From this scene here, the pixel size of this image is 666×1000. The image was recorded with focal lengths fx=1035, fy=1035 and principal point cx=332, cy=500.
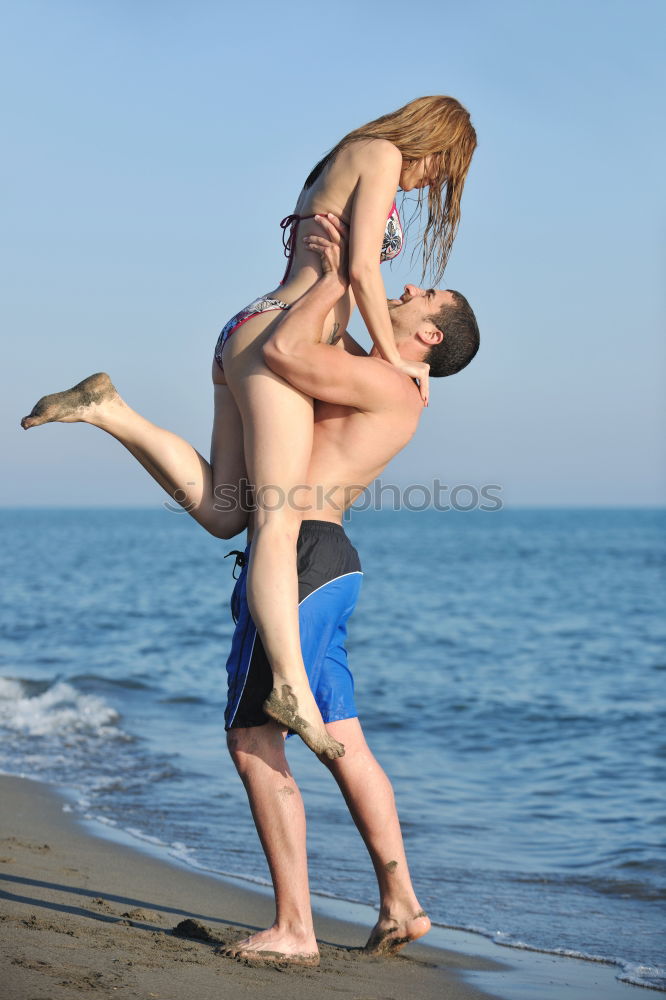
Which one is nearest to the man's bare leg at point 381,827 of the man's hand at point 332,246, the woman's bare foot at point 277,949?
the woman's bare foot at point 277,949

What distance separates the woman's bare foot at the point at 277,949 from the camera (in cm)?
303

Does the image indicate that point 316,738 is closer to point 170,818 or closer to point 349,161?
point 349,161

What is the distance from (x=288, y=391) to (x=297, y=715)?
96 centimetres

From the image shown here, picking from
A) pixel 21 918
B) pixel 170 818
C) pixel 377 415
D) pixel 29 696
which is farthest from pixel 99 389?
pixel 29 696

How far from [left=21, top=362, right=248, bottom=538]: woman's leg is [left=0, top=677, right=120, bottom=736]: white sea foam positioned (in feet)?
17.6

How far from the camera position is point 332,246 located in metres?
3.22

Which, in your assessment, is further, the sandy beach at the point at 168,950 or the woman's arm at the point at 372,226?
the woman's arm at the point at 372,226

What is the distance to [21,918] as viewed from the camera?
317cm

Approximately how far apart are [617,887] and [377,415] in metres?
3.01

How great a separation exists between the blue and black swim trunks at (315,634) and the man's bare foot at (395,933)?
27.0 inches

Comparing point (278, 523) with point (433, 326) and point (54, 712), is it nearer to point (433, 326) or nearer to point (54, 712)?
point (433, 326)

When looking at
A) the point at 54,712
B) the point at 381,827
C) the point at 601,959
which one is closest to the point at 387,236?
the point at 381,827

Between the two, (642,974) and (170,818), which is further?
(170,818)

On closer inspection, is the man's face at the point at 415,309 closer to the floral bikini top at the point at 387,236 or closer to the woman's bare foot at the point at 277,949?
the floral bikini top at the point at 387,236
